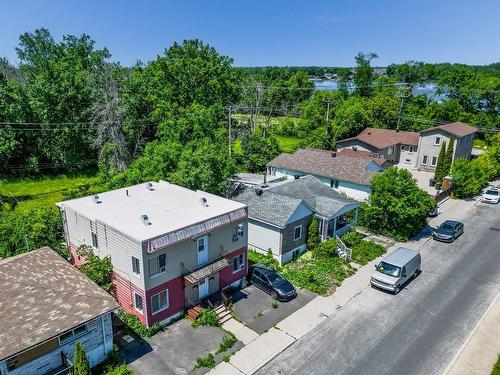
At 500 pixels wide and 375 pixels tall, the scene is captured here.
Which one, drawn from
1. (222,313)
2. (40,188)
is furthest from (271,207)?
(40,188)

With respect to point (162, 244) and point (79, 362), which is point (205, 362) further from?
point (162, 244)

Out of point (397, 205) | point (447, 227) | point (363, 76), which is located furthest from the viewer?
point (363, 76)

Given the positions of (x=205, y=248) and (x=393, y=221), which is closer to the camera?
(x=205, y=248)

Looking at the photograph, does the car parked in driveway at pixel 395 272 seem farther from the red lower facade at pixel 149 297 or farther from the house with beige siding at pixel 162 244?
the red lower facade at pixel 149 297

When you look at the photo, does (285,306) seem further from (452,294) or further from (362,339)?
(452,294)

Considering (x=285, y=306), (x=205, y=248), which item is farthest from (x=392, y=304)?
(x=205, y=248)
